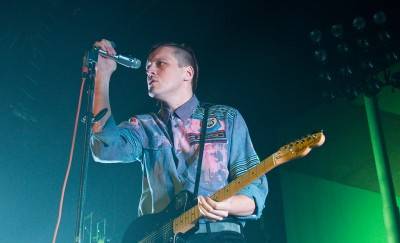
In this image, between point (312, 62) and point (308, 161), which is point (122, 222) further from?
point (312, 62)

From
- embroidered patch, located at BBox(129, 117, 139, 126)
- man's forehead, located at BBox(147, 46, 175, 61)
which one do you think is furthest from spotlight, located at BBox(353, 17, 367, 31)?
embroidered patch, located at BBox(129, 117, 139, 126)

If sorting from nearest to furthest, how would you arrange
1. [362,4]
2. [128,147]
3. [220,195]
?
[220,195], [128,147], [362,4]

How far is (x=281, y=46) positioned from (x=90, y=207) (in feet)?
6.57

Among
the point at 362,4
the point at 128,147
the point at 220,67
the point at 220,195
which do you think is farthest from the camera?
the point at 220,67

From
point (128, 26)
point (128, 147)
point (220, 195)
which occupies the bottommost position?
point (220, 195)

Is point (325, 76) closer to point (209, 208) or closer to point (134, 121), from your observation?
point (134, 121)

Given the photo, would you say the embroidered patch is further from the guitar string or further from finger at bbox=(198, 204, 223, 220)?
finger at bbox=(198, 204, 223, 220)

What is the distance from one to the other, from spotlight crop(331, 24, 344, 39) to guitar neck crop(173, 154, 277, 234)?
1.57 m

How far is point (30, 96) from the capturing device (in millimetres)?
4188

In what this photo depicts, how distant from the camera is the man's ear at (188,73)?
9.30 ft

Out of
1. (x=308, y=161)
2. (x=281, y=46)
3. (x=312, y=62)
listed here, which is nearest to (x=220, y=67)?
(x=281, y=46)

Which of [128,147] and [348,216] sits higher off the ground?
[128,147]

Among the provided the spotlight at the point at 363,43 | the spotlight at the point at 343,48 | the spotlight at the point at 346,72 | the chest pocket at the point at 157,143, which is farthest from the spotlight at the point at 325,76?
the chest pocket at the point at 157,143

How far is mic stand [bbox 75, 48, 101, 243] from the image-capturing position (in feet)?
5.94
